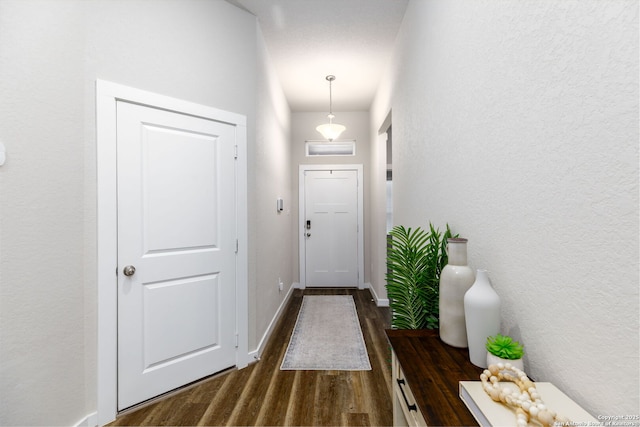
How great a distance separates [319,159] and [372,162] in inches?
33.5

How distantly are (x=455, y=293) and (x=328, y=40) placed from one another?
262 centimetres

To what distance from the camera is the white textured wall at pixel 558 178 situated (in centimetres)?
62

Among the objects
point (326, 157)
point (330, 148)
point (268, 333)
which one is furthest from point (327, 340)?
point (330, 148)

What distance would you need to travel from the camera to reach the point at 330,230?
Answer: 15.0 feet

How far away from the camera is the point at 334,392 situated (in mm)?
1911

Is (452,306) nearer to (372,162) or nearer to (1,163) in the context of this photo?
(1,163)

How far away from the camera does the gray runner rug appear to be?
2.28 meters

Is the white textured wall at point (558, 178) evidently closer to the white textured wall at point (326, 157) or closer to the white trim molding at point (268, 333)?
the white trim molding at point (268, 333)

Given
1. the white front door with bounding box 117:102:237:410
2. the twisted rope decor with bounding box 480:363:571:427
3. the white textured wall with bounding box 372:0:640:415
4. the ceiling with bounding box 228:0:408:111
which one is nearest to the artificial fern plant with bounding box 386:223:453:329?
the white textured wall with bounding box 372:0:640:415

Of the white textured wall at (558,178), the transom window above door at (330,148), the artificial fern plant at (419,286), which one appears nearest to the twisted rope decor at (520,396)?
the white textured wall at (558,178)

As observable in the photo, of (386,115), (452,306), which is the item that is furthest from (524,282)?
(386,115)

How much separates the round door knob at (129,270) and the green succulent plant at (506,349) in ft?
6.16

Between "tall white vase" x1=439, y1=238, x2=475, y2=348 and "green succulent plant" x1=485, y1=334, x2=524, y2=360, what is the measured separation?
0.21 metres

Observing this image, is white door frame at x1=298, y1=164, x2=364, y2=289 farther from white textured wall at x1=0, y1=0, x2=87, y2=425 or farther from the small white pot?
the small white pot
